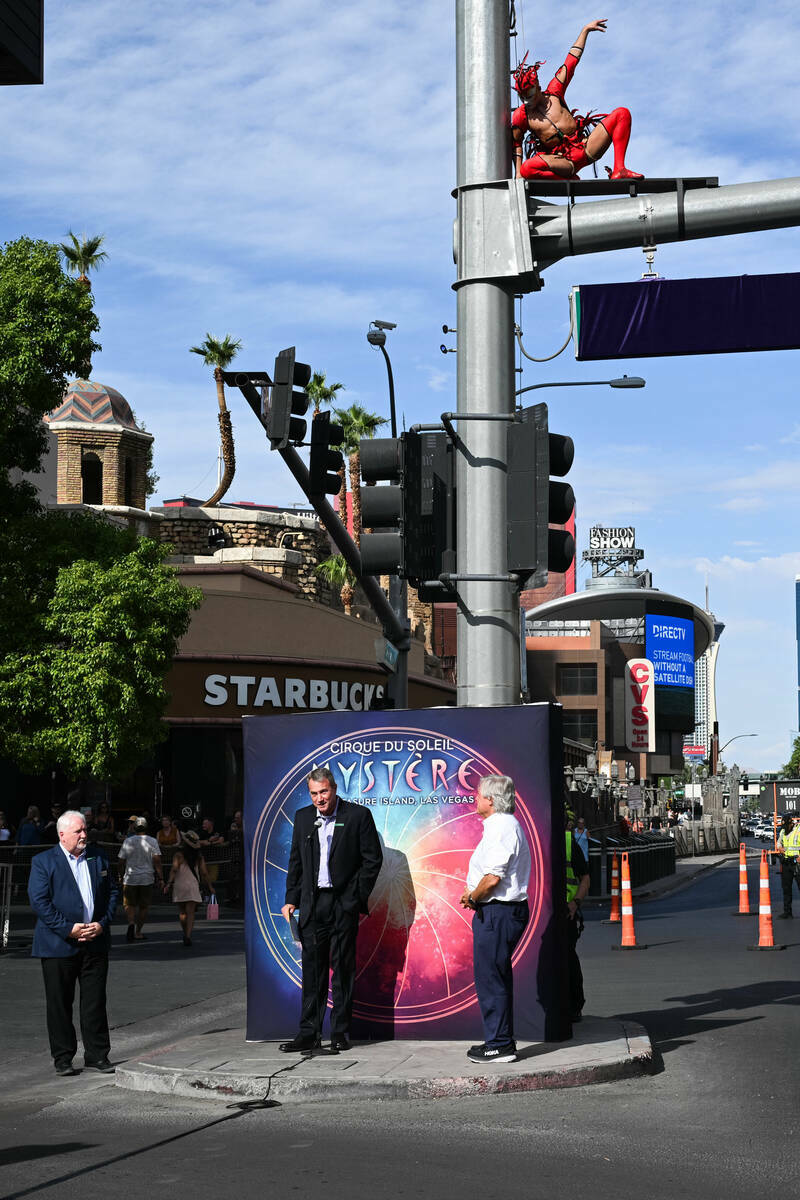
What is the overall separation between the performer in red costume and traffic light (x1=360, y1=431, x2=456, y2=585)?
85.5 inches

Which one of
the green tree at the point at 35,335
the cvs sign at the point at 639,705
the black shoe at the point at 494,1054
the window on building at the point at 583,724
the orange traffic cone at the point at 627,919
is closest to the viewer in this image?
the black shoe at the point at 494,1054

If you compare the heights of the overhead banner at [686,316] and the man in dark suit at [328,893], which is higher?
the overhead banner at [686,316]

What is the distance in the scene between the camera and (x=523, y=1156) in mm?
7000

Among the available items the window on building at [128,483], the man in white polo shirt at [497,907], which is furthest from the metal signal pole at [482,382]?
the window on building at [128,483]

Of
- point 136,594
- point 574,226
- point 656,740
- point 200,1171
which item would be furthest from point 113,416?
point 656,740

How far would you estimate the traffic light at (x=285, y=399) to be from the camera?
38.8 ft

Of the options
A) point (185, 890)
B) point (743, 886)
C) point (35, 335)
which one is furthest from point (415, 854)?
point (743, 886)

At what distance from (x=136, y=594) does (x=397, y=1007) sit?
15976 mm

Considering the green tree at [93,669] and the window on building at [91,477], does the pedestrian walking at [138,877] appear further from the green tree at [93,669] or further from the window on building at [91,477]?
the window on building at [91,477]

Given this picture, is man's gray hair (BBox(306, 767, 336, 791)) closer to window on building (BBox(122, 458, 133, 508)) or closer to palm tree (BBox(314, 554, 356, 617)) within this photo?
palm tree (BBox(314, 554, 356, 617))

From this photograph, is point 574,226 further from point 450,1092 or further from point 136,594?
point 136,594

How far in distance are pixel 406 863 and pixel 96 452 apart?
4816 cm

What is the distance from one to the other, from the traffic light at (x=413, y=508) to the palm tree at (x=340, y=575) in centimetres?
4001

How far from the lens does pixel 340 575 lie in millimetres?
52156
